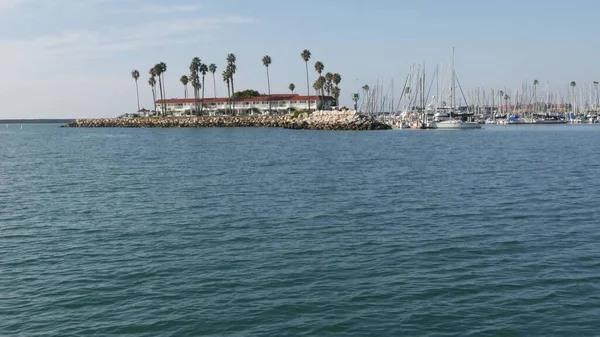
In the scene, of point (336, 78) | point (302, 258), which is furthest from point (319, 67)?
point (302, 258)

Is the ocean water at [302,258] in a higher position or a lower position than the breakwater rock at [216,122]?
lower

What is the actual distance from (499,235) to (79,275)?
50.1 ft

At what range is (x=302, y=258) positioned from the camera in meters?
19.7

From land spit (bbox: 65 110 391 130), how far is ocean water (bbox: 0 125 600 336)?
97006mm

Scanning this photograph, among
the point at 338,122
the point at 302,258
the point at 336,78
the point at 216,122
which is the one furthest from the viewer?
the point at 336,78

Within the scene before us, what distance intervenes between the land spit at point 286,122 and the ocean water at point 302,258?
→ 97.0 meters

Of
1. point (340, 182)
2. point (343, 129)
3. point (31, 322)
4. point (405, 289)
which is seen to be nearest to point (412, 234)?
point (405, 289)

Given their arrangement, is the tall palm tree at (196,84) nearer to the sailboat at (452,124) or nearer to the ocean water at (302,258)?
the sailboat at (452,124)

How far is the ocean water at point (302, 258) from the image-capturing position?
561 inches

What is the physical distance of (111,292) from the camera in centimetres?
1634

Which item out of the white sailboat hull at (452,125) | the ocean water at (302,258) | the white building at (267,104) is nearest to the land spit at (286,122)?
the white sailboat hull at (452,125)

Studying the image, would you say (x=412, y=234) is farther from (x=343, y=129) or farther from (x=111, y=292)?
(x=343, y=129)

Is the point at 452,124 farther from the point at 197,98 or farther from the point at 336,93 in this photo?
the point at 197,98

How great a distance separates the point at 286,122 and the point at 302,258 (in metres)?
136
